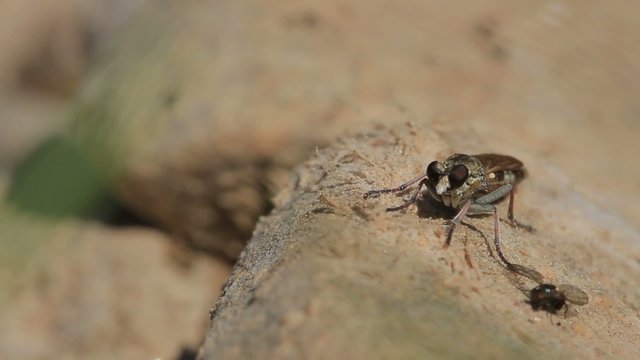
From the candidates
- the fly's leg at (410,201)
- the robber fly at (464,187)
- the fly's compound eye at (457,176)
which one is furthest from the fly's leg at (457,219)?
the fly's leg at (410,201)

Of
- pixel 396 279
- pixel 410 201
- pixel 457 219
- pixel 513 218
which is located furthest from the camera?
pixel 513 218

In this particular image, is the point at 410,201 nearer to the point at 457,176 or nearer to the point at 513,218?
the point at 457,176

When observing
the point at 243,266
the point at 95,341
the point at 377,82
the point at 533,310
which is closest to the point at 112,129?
the point at 95,341

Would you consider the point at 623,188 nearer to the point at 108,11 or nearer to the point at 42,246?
the point at 42,246

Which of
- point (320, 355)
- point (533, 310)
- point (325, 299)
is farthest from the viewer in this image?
point (533, 310)

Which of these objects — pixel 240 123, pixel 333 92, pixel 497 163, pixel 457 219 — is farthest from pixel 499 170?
pixel 240 123

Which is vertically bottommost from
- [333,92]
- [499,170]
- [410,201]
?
[333,92]

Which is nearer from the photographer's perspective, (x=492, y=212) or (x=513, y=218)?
(x=492, y=212)
